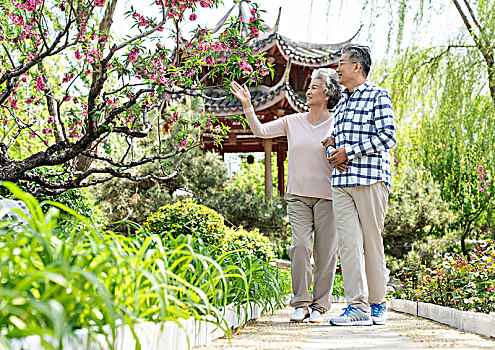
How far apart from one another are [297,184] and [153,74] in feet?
5.29

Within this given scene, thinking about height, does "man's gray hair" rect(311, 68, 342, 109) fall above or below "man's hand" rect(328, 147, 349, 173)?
above

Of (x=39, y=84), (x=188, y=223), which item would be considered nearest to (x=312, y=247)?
(x=188, y=223)

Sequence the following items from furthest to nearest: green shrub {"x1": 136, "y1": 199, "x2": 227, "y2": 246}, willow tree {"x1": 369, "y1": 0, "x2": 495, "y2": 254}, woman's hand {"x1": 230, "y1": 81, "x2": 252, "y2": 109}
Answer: green shrub {"x1": 136, "y1": 199, "x2": 227, "y2": 246}, willow tree {"x1": 369, "y1": 0, "x2": 495, "y2": 254}, woman's hand {"x1": 230, "y1": 81, "x2": 252, "y2": 109}

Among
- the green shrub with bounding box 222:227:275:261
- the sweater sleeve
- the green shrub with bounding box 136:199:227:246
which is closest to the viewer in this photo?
the sweater sleeve

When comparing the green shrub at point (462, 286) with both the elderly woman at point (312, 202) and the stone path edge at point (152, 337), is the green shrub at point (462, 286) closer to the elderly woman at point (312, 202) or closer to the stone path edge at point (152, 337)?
the elderly woman at point (312, 202)

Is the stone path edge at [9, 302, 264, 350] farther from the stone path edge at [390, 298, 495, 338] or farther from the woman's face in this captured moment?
the woman's face

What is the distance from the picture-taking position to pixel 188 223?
17.1 feet

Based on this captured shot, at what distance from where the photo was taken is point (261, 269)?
3209mm

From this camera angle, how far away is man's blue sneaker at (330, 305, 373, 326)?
9.03 ft

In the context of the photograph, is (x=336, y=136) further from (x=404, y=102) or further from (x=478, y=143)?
(x=478, y=143)

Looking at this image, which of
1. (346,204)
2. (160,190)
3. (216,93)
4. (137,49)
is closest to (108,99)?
(137,49)

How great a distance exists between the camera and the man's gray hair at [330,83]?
345 centimetres

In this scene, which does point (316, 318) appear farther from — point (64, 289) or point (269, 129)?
point (64, 289)

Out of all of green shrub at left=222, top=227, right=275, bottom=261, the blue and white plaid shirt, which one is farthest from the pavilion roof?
the blue and white plaid shirt
